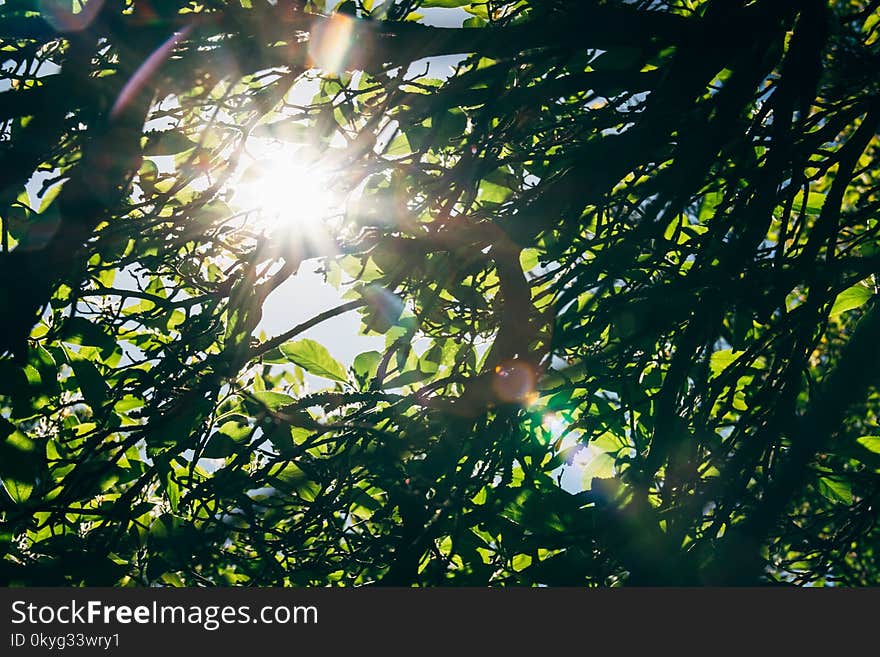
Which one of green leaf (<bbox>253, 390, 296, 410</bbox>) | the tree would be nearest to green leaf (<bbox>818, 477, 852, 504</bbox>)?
the tree

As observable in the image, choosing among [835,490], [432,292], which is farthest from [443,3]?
[835,490]

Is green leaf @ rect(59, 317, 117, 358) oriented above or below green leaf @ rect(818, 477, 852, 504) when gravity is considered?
above

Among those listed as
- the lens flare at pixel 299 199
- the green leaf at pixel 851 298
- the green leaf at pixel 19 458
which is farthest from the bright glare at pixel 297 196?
the green leaf at pixel 851 298

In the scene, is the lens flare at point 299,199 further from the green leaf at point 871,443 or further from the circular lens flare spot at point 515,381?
the green leaf at point 871,443

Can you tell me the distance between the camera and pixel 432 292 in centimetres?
216

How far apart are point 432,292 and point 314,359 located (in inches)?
21.2

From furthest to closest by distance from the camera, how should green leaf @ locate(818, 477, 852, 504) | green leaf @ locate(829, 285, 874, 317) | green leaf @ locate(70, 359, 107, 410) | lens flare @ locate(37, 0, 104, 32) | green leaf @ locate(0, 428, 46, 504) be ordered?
green leaf @ locate(829, 285, 874, 317), green leaf @ locate(818, 477, 852, 504), green leaf @ locate(70, 359, 107, 410), green leaf @ locate(0, 428, 46, 504), lens flare @ locate(37, 0, 104, 32)

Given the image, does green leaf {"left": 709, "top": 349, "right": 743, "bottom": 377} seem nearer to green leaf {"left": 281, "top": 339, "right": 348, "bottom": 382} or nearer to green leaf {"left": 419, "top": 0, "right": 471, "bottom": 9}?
green leaf {"left": 281, "top": 339, "right": 348, "bottom": 382}

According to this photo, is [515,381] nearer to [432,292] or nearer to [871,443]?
[432,292]

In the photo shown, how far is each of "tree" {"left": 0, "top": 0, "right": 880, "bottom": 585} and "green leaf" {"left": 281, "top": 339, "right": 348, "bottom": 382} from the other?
0.02m

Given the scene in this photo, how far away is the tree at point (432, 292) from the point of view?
67.6 inches

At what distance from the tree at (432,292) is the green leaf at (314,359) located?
2cm

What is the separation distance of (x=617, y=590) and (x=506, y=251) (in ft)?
3.58

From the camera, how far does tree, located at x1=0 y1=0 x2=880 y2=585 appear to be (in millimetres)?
1717
